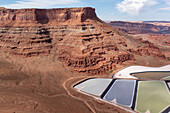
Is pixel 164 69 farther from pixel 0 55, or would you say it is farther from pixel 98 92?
pixel 0 55

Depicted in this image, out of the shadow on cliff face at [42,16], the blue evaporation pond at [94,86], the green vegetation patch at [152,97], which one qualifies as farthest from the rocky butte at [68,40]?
the green vegetation patch at [152,97]

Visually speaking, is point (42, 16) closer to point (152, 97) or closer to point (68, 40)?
point (68, 40)

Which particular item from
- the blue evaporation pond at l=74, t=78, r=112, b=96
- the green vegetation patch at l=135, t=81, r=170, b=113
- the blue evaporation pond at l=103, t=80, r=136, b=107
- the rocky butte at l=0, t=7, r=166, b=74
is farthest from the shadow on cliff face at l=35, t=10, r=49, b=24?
the green vegetation patch at l=135, t=81, r=170, b=113

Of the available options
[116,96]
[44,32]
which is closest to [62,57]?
[44,32]

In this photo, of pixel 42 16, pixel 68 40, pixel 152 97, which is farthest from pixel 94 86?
pixel 42 16

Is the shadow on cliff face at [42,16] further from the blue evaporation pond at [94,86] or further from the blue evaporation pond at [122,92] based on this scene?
the blue evaporation pond at [122,92]

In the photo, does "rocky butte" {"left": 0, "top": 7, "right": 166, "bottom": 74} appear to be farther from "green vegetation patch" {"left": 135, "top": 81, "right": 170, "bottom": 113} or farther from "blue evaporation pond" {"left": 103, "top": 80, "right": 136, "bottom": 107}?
"green vegetation patch" {"left": 135, "top": 81, "right": 170, "bottom": 113}

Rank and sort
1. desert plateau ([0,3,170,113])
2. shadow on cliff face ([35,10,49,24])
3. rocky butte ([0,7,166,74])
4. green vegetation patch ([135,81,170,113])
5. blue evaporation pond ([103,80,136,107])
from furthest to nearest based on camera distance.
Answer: shadow on cliff face ([35,10,49,24])
rocky butte ([0,7,166,74])
blue evaporation pond ([103,80,136,107])
desert plateau ([0,3,170,113])
green vegetation patch ([135,81,170,113])
